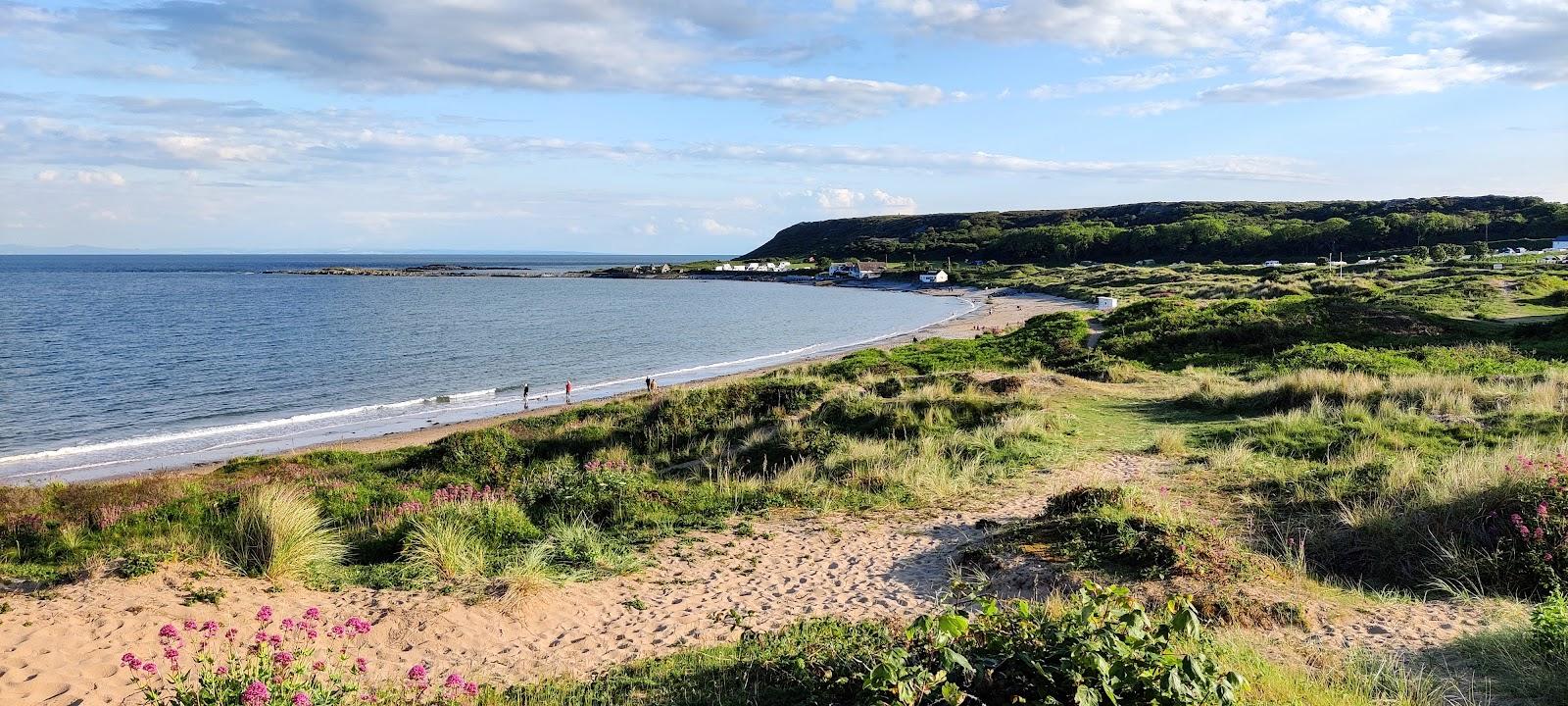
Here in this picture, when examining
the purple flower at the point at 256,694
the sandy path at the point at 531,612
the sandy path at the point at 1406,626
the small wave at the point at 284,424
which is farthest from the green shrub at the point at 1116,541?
the small wave at the point at 284,424

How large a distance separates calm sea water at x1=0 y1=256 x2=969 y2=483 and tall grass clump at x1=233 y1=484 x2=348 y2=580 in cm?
1742

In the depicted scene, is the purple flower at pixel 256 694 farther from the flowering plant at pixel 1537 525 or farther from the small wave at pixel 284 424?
the small wave at pixel 284 424

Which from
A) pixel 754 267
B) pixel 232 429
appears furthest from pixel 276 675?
pixel 754 267

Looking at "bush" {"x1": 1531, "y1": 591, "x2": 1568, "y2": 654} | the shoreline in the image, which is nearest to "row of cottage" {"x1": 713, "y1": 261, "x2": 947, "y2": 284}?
the shoreline

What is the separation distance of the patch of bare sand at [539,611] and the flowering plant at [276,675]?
0.33 metres

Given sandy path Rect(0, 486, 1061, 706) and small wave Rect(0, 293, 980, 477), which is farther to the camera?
small wave Rect(0, 293, 980, 477)

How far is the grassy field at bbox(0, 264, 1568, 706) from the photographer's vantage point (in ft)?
18.4

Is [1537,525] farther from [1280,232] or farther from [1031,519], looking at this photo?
[1280,232]

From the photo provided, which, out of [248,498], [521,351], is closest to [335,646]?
[248,498]

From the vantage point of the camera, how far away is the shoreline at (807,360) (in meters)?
23.6

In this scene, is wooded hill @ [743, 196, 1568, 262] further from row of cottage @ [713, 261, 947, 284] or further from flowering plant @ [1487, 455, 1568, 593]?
flowering plant @ [1487, 455, 1568, 593]

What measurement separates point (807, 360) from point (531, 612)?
1505 inches

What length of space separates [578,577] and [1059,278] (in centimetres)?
10827

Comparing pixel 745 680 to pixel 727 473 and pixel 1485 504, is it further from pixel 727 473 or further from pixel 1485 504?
pixel 727 473
